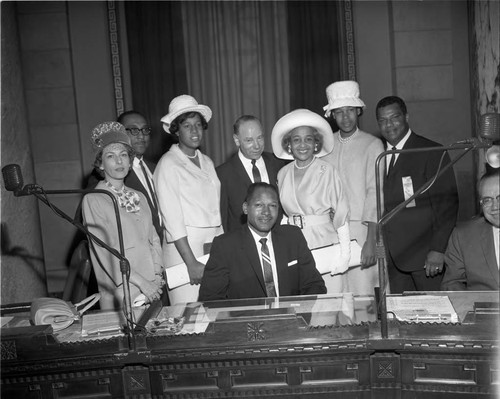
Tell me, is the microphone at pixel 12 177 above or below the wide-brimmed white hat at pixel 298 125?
below

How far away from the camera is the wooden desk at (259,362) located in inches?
113

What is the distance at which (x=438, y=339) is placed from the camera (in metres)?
2.85

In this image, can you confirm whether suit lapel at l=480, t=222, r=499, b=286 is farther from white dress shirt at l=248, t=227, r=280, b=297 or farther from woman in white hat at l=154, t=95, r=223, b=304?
woman in white hat at l=154, t=95, r=223, b=304

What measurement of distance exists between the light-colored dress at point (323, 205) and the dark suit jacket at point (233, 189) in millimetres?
228

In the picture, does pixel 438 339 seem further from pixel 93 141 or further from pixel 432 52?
pixel 432 52

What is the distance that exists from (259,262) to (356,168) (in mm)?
1194

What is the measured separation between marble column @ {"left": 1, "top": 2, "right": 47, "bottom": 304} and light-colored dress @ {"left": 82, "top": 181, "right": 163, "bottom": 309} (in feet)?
3.60

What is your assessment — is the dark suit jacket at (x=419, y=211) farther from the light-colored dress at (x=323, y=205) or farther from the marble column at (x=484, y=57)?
the marble column at (x=484, y=57)

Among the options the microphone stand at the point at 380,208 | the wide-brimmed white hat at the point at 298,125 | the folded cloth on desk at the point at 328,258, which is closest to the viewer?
the microphone stand at the point at 380,208

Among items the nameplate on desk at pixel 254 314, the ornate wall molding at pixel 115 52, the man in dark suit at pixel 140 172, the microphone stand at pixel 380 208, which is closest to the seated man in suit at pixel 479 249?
the microphone stand at pixel 380 208

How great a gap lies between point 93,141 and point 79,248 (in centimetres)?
66

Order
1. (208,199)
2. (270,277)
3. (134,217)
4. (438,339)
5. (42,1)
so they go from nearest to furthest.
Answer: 1. (438,339)
2. (270,277)
3. (134,217)
4. (208,199)
5. (42,1)

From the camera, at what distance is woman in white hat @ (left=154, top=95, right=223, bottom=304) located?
4.30 metres

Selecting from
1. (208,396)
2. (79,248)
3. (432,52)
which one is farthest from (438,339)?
(432,52)
